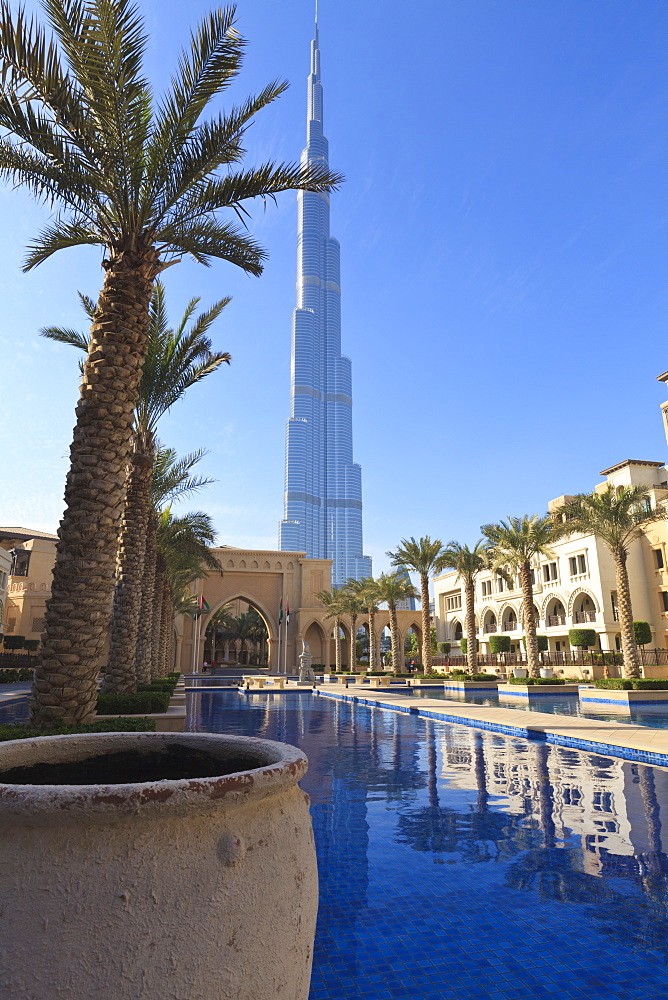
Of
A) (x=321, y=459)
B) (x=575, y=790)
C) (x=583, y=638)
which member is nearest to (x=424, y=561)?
(x=583, y=638)

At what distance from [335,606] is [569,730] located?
3301 cm

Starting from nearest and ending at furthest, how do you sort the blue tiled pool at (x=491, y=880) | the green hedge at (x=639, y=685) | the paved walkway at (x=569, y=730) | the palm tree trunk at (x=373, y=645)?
1. the blue tiled pool at (x=491, y=880)
2. the paved walkway at (x=569, y=730)
3. the green hedge at (x=639, y=685)
4. the palm tree trunk at (x=373, y=645)

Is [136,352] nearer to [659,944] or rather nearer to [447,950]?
[447,950]

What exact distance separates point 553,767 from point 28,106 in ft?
33.4

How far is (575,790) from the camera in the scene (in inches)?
275

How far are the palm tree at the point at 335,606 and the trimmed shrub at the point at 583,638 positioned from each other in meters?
15.0

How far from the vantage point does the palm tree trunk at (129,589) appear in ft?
38.0

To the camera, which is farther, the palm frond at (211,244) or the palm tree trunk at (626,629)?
the palm tree trunk at (626,629)

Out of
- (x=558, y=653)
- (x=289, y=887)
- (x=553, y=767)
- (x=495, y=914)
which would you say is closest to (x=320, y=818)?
(x=495, y=914)

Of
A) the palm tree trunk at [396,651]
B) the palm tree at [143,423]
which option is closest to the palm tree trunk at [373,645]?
the palm tree trunk at [396,651]

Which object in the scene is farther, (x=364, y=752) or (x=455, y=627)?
(x=455, y=627)

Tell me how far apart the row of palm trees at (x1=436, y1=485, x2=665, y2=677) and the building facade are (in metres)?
2.77

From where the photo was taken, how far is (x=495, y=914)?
3.79 m

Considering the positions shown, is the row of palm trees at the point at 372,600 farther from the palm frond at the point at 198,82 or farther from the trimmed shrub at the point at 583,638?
the palm frond at the point at 198,82
